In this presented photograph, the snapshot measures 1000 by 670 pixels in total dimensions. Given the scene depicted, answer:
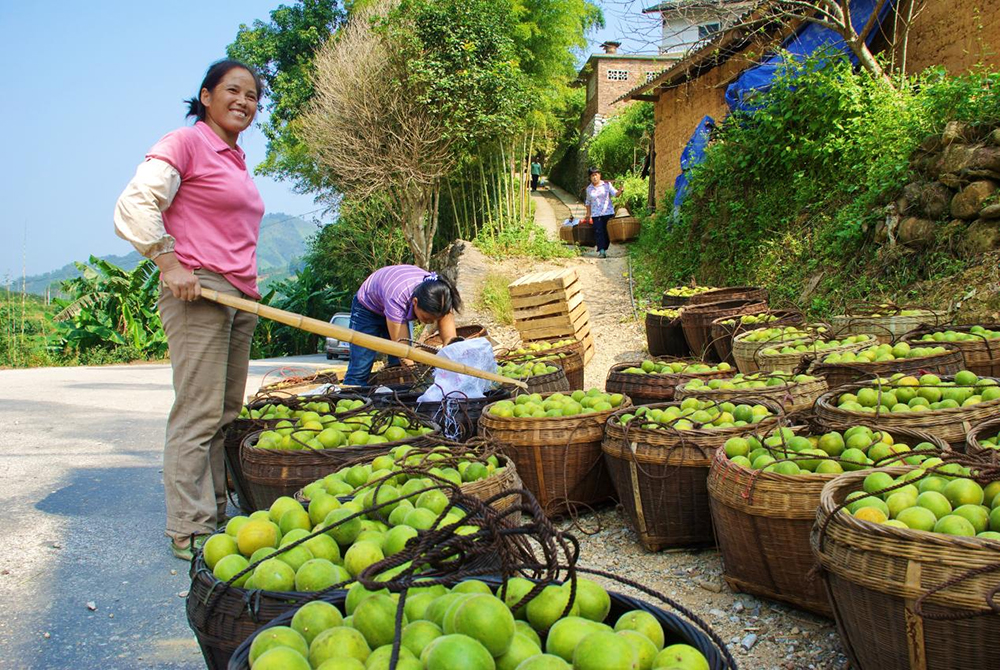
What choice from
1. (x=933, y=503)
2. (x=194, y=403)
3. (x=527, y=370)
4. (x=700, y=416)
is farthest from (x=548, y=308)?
(x=933, y=503)

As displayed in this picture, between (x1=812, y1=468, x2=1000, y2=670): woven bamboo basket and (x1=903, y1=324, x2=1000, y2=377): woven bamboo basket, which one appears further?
(x1=903, y1=324, x2=1000, y2=377): woven bamboo basket

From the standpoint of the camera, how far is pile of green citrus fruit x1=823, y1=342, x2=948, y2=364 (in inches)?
180

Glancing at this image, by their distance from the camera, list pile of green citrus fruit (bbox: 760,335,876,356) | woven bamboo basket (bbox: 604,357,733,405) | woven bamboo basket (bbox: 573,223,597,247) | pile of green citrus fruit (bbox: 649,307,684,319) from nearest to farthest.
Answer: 1. woven bamboo basket (bbox: 604,357,733,405)
2. pile of green citrus fruit (bbox: 760,335,876,356)
3. pile of green citrus fruit (bbox: 649,307,684,319)
4. woven bamboo basket (bbox: 573,223,597,247)

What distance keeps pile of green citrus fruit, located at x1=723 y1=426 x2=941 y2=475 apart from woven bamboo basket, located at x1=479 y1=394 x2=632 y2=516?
1.04m

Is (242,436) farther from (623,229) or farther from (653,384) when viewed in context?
(623,229)

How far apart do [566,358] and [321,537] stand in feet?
16.0

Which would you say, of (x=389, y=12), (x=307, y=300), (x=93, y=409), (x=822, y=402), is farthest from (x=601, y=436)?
(x=307, y=300)

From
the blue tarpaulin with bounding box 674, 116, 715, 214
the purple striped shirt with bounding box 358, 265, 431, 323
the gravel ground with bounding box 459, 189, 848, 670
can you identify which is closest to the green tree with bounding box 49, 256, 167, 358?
the blue tarpaulin with bounding box 674, 116, 715, 214

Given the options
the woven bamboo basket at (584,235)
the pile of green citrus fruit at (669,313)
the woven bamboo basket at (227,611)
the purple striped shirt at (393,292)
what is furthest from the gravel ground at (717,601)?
the woven bamboo basket at (584,235)

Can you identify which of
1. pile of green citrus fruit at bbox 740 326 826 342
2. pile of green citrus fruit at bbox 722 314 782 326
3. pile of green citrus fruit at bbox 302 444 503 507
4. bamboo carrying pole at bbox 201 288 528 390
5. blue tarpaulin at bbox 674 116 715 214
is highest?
blue tarpaulin at bbox 674 116 715 214

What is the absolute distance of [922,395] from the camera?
12.0 ft

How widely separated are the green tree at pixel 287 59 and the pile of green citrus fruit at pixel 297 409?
23.8m

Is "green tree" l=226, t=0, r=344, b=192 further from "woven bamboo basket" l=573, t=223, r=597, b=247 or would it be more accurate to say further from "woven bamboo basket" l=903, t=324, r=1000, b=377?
"woven bamboo basket" l=903, t=324, r=1000, b=377

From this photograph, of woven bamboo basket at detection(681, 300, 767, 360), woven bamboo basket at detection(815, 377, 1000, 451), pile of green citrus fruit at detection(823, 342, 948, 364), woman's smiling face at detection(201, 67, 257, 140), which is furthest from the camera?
woven bamboo basket at detection(681, 300, 767, 360)
